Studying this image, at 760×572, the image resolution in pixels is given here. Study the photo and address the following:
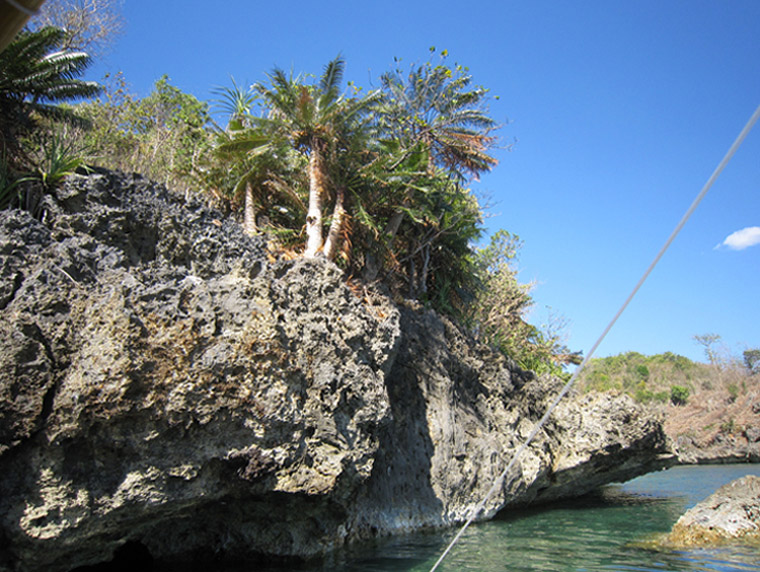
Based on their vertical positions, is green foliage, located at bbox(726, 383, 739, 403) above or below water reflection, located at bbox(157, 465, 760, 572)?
above

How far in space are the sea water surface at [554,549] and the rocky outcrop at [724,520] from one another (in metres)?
0.52

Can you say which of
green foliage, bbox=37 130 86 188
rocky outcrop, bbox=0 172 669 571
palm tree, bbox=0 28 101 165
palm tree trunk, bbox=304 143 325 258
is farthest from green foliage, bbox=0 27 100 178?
palm tree trunk, bbox=304 143 325 258

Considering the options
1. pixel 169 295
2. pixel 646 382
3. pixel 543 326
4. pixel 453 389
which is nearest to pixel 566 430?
pixel 453 389

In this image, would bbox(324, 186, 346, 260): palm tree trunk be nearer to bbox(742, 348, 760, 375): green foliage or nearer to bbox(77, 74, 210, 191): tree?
bbox(77, 74, 210, 191): tree

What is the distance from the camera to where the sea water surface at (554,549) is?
742 centimetres

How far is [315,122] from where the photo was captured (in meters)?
11.8

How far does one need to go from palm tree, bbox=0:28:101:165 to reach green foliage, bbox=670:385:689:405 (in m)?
51.6

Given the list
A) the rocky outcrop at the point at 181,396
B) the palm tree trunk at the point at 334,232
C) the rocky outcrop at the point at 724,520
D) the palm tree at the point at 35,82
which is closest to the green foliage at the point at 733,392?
the rocky outcrop at the point at 724,520

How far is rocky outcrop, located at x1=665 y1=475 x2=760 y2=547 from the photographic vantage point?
862cm

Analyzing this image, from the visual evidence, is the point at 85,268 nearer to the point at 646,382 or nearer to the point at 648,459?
the point at 648,459

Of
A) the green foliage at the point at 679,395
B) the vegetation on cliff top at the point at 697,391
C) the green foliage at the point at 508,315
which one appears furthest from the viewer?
the green foliage at the point at 679,395

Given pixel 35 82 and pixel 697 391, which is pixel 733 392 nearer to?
pixel 697 391

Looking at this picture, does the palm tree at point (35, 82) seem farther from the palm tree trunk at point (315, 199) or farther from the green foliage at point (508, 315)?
the green foliage at point (508, 315)

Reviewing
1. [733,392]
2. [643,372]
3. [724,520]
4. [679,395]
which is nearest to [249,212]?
[724,520]
